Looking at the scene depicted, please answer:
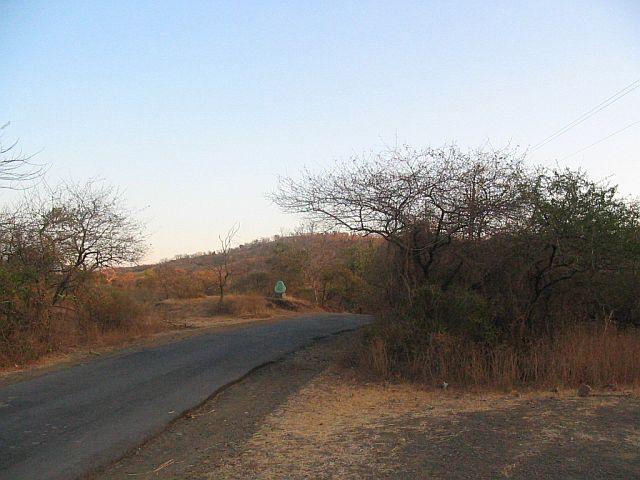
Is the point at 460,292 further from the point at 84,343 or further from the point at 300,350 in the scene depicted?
the point at 84,343

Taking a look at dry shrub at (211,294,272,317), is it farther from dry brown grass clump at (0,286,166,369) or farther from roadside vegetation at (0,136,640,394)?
roadside vegetation at (0,136,640,394)

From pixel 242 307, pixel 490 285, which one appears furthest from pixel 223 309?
pixel 490 285

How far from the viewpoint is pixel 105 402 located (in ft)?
28.7

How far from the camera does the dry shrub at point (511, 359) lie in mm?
9578

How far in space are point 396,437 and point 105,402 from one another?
4764mm

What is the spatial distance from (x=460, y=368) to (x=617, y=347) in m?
2.86

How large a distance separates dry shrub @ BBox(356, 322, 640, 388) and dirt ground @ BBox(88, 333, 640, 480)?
670 mm

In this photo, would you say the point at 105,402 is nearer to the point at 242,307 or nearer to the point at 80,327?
the point at 80,327

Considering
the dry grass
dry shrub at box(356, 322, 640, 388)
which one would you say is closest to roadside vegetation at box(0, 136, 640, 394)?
dry shrub at box(356, 322, 640, 388)

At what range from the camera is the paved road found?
618 centimetres

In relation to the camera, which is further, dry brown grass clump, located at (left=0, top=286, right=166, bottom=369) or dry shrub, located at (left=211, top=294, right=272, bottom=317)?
dry shrub, located at (left=211, top=294, right=272, bottom=317)

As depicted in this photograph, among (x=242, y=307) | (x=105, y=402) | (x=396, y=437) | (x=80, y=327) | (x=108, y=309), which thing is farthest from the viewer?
(x=242, y=307)

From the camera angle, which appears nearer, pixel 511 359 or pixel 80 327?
pixel 511 359

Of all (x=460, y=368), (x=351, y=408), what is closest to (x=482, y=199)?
(x=460, y=368)
